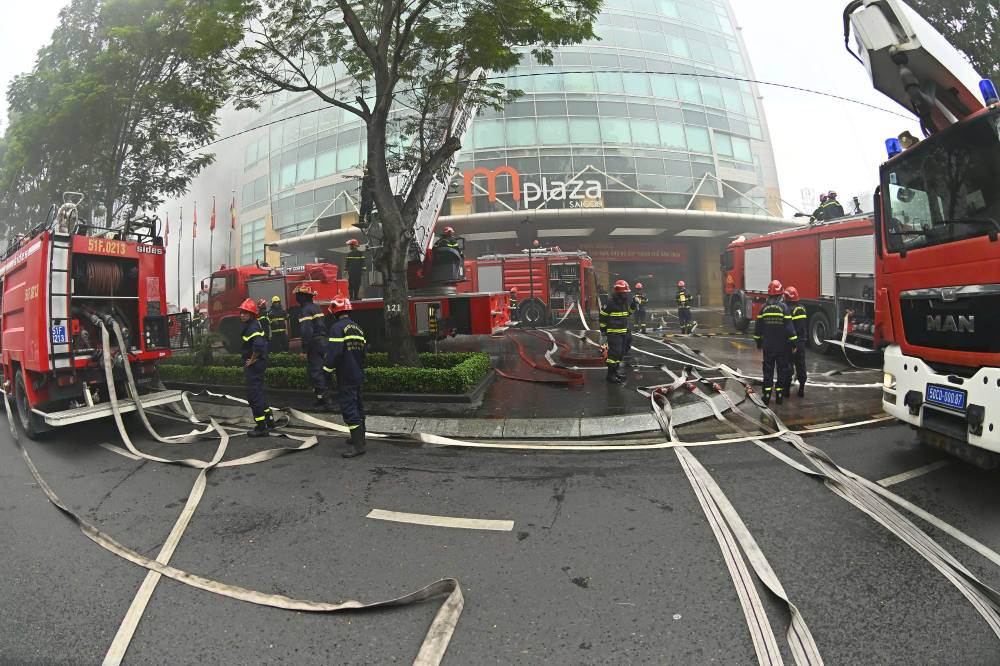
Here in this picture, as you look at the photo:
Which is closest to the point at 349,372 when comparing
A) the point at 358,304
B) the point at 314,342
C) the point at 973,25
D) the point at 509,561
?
the point at 314,342

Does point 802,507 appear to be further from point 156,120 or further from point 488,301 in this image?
point 156,120

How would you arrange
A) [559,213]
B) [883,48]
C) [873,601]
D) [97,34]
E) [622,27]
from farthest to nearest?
1. [622,27]
2. [559,213]
3. [97,34]
4. [883,48]
5. [873,601]

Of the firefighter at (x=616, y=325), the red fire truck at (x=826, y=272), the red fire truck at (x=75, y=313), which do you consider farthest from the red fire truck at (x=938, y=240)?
the red fire truck at (x=75, y=313)

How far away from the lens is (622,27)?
2977 cm

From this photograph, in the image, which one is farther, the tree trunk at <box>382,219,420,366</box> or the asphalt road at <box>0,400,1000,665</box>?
the tree trunk at <box>382,219,420,366</box>

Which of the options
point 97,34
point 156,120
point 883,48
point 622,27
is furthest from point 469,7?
point 622,27

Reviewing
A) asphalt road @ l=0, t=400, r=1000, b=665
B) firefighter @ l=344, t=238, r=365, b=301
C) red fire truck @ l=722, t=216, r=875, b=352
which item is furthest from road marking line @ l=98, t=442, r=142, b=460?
red fire truck @ l=722, t=216, r=875, b=352

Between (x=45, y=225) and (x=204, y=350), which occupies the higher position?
(x=45, y=225)

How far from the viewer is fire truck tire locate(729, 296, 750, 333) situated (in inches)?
585

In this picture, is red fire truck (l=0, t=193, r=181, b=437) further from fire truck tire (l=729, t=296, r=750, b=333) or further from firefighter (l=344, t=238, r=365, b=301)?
fire truck tire (l=729, t=296, r=750, b=333)

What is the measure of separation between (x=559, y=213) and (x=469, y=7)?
1932cm

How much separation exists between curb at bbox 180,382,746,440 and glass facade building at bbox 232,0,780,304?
2235 centimetres

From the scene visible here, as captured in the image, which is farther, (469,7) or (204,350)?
(204,350)

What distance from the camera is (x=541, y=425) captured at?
20.2 ft
